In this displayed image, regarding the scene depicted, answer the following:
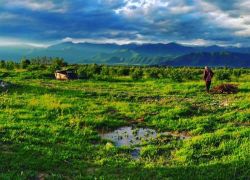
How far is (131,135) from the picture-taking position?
21.7m

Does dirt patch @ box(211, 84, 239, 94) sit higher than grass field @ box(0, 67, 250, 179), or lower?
higher

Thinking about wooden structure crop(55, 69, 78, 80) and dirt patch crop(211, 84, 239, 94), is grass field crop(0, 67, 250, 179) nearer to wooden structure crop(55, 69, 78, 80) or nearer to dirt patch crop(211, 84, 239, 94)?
dirt patch crop(211, 84, 239, 94)

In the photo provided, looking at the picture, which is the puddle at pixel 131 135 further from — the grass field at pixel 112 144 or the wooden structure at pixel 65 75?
the wooden structure at pixel 65 75

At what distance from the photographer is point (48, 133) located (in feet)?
69.6

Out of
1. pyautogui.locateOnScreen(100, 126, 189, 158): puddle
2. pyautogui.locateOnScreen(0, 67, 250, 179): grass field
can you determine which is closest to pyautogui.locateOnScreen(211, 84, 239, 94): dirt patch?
pyautogui.locateOnScreen(0, 67, 250, 179): grass field

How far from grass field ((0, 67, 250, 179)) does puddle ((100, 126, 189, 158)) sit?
1.54 ft

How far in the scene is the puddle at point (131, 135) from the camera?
20.3 m

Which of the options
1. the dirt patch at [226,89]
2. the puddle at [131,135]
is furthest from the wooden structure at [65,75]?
the puddle at [131,135]

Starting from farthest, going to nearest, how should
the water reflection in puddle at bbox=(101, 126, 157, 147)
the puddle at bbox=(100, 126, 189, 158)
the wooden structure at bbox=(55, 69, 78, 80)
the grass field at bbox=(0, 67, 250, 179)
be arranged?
the wooden structure at bbox=(55, 69, 78, 80) < the water reflection in puddle at bbox=(101, 126, 157, 147) < the puddle at bbox=(100, 126, 189, 158) < the grass field at bbox=(0, 67, 250, 179)

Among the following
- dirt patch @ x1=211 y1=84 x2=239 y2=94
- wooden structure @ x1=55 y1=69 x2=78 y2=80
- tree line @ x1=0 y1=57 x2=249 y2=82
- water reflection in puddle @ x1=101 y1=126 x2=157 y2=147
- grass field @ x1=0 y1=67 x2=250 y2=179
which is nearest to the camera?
grass field @ x1=0 y1=67 x2=250 y2=179

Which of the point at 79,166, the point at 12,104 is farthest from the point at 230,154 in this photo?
the point at 12,104

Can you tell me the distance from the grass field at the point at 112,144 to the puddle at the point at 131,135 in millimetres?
469

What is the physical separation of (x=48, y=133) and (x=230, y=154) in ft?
29.3

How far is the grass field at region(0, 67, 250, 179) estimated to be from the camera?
52.6ft
